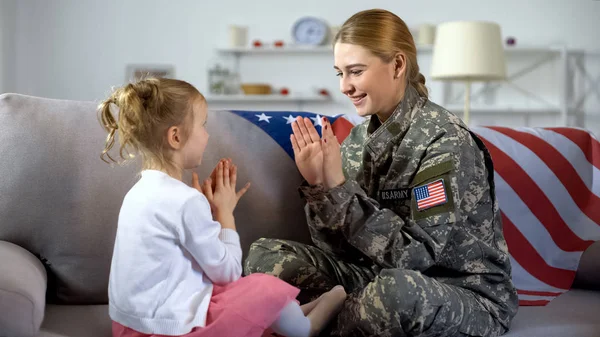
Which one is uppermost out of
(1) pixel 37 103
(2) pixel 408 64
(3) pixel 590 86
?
(2) pixel 408 64

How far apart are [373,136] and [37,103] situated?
2.74 ft

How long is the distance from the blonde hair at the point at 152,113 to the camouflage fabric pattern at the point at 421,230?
377mm

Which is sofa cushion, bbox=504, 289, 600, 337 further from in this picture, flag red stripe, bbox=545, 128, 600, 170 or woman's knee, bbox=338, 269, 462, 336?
flag red stripe, bbox=545, 128, 600, 170

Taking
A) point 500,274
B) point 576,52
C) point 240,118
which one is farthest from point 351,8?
point 500,274

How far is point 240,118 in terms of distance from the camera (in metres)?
1.95

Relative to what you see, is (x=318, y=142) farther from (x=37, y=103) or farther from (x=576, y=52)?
(x=576, y=52)

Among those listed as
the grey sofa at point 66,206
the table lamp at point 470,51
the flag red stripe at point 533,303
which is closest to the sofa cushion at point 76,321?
the grey sofa at point 66,206

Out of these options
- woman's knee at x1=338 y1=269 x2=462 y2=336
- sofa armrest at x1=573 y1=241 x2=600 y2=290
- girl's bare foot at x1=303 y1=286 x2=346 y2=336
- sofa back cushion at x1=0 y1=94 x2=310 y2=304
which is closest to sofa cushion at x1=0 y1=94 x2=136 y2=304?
sofa back cushion at x1=0 y1=94 x2=310 y2=304

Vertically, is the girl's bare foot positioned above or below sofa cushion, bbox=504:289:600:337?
above

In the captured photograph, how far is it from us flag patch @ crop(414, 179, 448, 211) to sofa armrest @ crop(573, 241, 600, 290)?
654 mm

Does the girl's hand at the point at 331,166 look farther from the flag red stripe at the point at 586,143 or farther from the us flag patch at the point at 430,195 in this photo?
the flag red stripe at the point at 586,143

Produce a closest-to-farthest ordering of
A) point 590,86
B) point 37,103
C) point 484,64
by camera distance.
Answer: point 37,103, point 484,64, point 590,86

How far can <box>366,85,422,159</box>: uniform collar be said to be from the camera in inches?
66.1

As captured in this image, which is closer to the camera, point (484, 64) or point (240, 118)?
point (240, 118)
